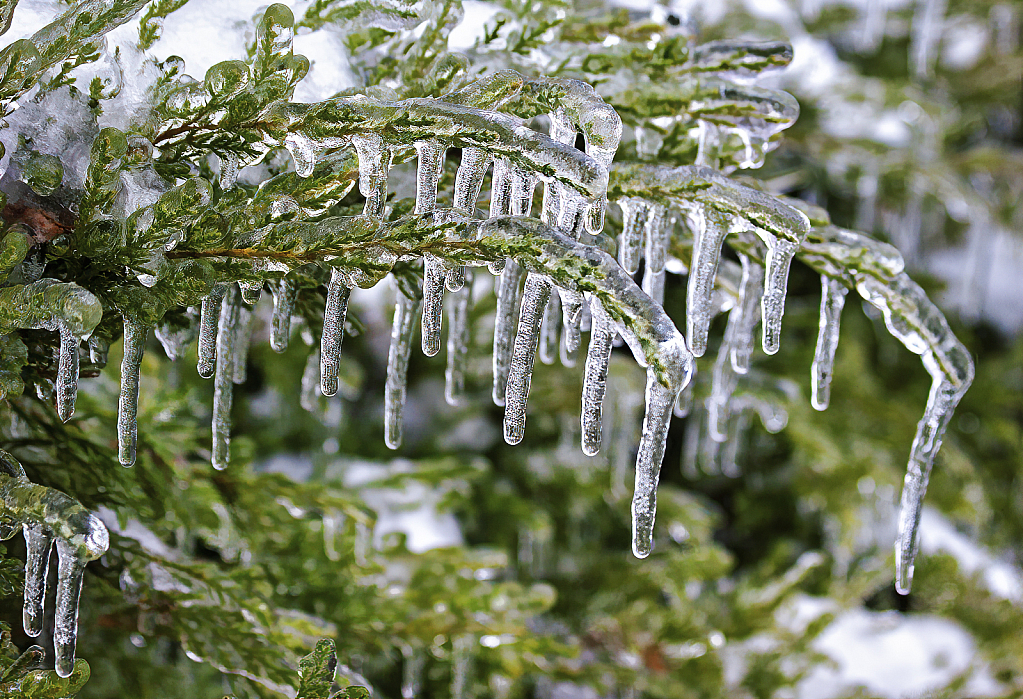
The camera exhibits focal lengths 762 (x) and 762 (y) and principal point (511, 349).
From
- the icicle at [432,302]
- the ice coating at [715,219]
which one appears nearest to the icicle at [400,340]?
the icicle at [432,302]

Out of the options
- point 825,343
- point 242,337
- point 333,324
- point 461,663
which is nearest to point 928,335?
point 825,343

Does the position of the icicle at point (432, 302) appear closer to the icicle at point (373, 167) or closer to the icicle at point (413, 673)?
the icicle at point (373, 167)

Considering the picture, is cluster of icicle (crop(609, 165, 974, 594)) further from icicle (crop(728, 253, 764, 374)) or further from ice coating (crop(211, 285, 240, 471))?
ice coating (crop(211, 285, 240, 471))

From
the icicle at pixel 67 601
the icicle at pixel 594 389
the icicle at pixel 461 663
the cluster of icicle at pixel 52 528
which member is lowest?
the icicle at pixel 461 663

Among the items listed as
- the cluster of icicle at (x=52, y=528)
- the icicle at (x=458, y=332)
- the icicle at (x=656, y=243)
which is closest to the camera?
the cluster of icicle at (x=52, y=528)

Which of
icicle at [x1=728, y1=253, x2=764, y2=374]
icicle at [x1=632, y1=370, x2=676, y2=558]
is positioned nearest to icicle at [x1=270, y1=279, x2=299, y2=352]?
icicle at [x1=632, y1=370, x2=676, y2=558]

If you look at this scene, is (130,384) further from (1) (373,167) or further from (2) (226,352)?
(1) (373,167)
